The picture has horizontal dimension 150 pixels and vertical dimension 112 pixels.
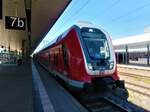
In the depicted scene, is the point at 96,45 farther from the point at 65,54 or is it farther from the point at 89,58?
the point at 65,54

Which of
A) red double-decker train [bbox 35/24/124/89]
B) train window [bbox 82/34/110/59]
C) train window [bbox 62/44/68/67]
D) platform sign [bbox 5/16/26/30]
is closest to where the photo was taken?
red double-decker train [bbox 35/24/124/89]

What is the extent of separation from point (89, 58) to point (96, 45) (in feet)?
3.04

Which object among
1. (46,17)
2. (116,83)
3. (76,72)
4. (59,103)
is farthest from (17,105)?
(46,17)

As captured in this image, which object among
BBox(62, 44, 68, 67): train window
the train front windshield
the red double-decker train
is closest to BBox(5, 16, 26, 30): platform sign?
BBox(62, 44, 68, 67): train window

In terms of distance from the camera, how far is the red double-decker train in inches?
384

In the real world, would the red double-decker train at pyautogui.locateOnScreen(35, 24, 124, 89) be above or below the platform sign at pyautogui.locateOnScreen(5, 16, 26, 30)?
below

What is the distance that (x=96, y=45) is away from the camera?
34.7 feet

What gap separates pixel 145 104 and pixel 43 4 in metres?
7.40

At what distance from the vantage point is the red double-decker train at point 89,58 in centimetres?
975

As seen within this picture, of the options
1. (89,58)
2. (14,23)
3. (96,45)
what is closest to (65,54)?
(96,45)

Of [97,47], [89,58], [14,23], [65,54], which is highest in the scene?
[14,23]

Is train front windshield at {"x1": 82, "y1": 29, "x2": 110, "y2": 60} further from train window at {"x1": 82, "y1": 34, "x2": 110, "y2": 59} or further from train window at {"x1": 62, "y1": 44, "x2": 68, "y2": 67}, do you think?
train window at {"x1": 62, "y1": 44, "x2": 68, "y2": 67}

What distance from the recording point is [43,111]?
6.53m

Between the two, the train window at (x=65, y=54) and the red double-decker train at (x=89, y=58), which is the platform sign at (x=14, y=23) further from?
the red double-decker train at (x=89, y=58)
